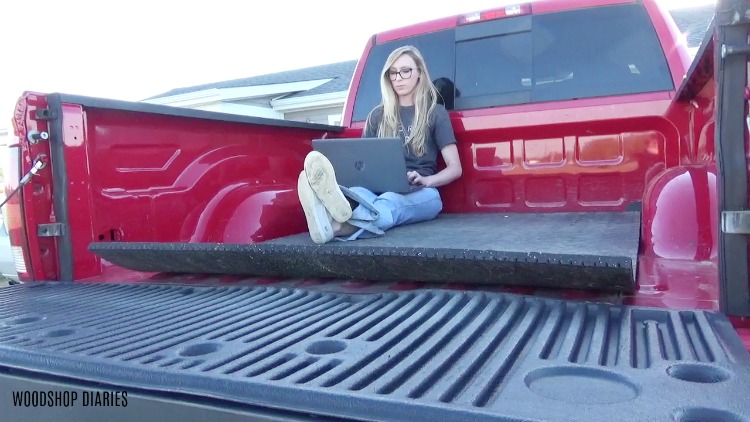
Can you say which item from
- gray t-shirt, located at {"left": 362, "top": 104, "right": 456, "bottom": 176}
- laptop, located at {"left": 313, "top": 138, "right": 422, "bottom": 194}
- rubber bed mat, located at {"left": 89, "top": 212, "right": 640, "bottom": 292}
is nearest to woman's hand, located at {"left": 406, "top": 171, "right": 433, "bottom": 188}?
gray t-shirt, located at {"left": 362, "top": 104, "right": 456, "bottom": 176}

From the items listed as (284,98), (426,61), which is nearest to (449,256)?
(426,61)

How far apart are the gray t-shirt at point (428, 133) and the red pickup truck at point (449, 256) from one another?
0.15 m

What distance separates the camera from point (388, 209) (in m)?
2.92

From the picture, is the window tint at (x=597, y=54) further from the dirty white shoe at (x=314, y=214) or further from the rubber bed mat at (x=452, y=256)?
the dirty white shoe at (x=314, y=214)

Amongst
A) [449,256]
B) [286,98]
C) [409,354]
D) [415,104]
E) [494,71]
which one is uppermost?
[286,98]

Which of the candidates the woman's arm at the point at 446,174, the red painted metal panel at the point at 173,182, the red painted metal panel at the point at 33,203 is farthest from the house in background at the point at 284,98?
the red painted metal panel at the point at 33,203

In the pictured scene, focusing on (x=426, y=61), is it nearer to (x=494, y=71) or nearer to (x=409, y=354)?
(x=494, y=71)

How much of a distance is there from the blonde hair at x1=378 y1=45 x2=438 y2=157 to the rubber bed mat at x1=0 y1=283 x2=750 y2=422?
192cm

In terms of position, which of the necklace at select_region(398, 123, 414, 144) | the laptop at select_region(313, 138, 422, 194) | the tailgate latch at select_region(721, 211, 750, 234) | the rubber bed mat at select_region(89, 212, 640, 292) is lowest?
the rubber bed mat at select_region(89, 212, 640, 292)

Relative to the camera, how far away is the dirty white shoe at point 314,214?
2439 mm

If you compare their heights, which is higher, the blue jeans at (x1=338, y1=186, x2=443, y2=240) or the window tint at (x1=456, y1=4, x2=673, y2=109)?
the window tint at (x1=456, y1=4, x2=673, y2=109)

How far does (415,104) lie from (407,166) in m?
0.37

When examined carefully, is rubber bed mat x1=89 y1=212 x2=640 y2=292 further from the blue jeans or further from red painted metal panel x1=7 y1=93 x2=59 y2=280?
red painted metal panel x1=7 y1=93 x2=59 y2=280

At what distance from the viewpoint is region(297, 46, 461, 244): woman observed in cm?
246
